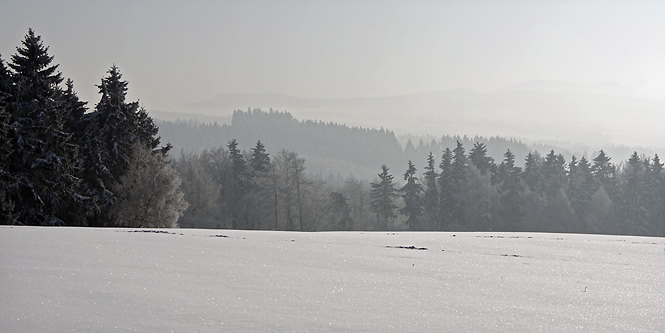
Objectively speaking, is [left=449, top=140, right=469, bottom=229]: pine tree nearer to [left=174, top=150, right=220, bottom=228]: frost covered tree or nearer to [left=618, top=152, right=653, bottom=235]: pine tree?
[left=618, top=152, right=653, bottom=235]: pine tree

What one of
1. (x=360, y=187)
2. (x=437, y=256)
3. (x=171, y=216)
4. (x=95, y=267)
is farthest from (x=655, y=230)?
(x=95, y=267)

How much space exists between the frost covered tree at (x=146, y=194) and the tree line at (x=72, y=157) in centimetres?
7

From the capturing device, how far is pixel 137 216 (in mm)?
42656

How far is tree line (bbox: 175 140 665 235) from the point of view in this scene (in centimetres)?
7888

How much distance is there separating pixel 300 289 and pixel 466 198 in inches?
3058

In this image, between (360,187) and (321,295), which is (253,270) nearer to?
(321,295)

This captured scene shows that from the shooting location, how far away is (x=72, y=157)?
1380 inches

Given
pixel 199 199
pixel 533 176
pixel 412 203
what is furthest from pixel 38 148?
pixel 533 176

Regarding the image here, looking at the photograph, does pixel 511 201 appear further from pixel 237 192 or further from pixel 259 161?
pixel 237 192

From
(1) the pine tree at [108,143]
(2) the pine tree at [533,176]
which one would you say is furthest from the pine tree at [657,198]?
(1) the pine tree at [108,143]

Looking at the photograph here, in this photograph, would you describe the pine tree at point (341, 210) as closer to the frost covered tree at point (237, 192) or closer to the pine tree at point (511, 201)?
the frost covered tree at point (237, 192)

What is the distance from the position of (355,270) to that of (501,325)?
283cm

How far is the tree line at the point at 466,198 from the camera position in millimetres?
78875

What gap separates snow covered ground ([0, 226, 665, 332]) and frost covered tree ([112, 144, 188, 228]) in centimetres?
3416
